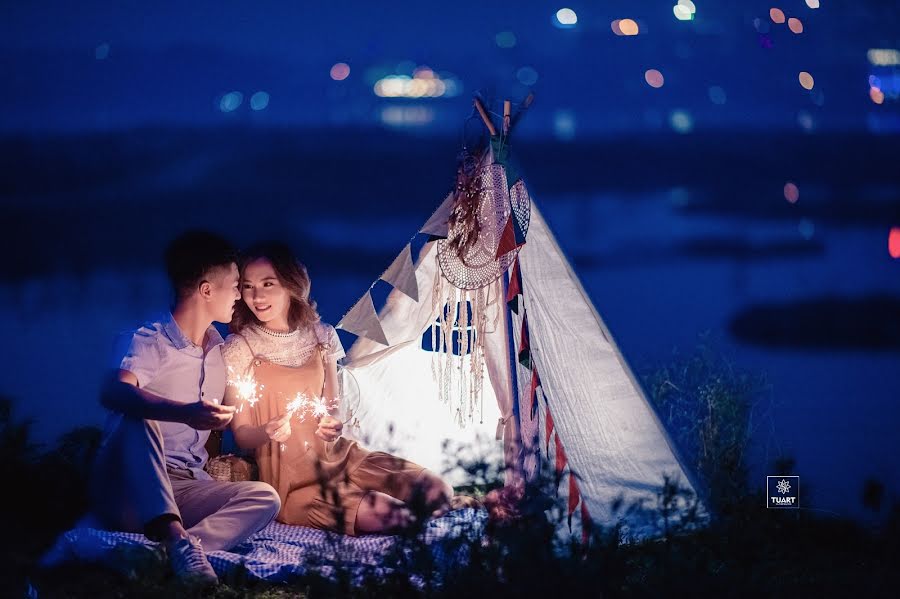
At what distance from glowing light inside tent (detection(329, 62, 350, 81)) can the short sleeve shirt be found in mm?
4487

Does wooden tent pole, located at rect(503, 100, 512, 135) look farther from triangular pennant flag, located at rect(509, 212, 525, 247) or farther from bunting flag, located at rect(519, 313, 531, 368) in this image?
bunting flag, located at rect(519, 313, 531, 368)

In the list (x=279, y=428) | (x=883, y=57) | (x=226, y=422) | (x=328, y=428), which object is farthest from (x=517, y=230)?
(x=883, y=57)

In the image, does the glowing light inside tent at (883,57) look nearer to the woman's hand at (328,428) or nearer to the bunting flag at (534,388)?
the bunting flag at (534,388)

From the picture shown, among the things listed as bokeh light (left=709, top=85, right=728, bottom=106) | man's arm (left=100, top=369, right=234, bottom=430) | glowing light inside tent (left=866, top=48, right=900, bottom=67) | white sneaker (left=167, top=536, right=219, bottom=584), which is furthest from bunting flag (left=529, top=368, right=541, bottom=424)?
glowing light inside tent (left=866, top=48, right=900, bottom=67)

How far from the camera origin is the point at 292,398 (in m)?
3.99

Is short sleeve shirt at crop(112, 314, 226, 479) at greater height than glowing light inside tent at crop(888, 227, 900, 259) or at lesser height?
lesser

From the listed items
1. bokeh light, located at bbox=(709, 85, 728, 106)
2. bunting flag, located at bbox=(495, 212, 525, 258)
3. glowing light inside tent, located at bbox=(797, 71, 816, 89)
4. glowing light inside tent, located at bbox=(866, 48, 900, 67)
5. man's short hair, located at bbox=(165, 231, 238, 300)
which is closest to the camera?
man's short hair, located at bbox=(165, 231, 238, 300)

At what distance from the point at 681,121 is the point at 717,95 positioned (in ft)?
9.10

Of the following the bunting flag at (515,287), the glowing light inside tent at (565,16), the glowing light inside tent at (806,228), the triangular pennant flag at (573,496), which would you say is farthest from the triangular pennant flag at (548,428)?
the glowing light inside tent at (806,228)

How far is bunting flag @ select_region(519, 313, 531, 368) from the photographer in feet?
12.7

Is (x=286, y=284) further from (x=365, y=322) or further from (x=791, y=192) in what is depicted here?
(x=791, y=192)

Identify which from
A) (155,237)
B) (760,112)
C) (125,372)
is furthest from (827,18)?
(125,372)

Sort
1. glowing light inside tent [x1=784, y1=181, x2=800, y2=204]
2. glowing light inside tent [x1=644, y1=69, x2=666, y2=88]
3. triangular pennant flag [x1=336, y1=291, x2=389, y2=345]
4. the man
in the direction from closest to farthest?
the man → triangular pennant flag [x1=336, y1=291, x2=389, y2=345] → glowing light inside tent [x1=644, y1=69, x2=666, y2=88] → glowing light inside tent [x1=784, y1=181, x2=800, y2=204]

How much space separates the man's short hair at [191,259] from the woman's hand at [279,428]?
57cm
